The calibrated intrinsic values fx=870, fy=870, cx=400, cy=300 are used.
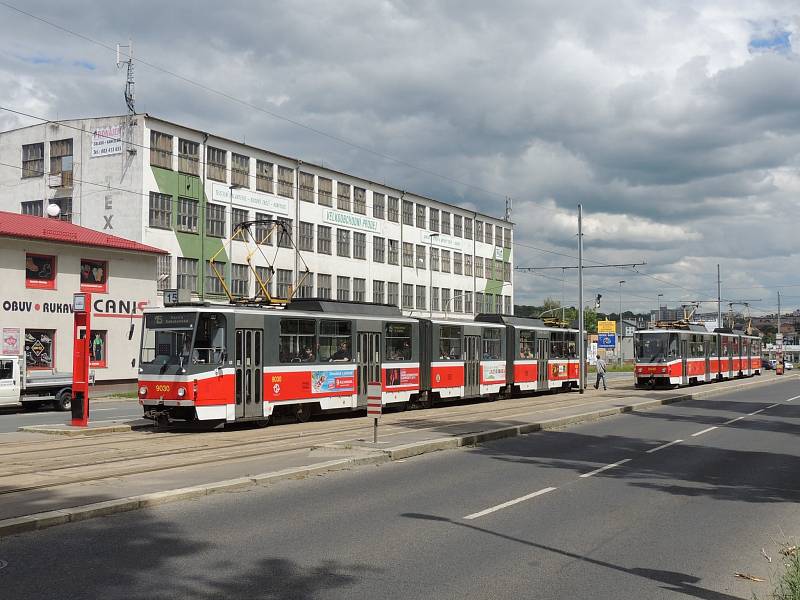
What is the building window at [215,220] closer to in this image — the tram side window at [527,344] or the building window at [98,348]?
the building window at [98,348]

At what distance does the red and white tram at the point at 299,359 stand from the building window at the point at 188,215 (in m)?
23.5

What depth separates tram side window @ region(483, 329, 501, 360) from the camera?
32781mm

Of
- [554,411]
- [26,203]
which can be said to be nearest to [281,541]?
[554,411]

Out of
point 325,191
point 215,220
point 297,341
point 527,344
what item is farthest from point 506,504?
point 325,191

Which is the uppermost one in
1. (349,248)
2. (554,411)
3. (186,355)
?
(349,248)

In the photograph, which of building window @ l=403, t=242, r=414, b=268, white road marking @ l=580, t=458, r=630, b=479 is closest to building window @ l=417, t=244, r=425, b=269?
building window @ l=403, t=242, r=414, b=268

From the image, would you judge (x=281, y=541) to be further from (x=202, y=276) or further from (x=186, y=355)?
(x=202, y=276)

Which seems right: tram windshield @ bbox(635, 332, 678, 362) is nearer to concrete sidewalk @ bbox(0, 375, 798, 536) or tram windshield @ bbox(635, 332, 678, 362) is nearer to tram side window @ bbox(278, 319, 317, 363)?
concrete sidewalk @ bbox(0, 375, 798, 536)

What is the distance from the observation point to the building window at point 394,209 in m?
70.6

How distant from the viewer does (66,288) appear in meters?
39.8

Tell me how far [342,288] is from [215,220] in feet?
45.6

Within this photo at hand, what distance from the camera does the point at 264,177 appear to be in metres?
56.8

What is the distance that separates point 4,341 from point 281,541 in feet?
108

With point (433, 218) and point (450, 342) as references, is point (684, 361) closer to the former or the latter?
point (450, 342)
